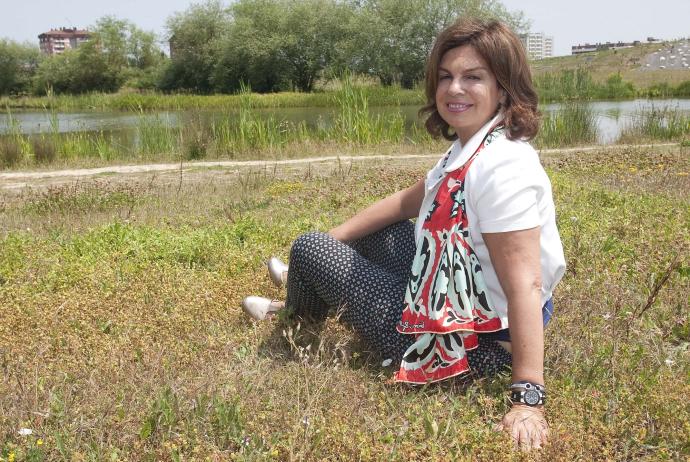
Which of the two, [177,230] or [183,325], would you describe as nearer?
[183,325]

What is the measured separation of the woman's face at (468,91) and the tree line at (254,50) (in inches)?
1294

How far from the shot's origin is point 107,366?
8.49ft

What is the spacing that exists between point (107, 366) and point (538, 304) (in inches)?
63.0

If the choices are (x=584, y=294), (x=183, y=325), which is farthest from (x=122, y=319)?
(x=584, y=294)

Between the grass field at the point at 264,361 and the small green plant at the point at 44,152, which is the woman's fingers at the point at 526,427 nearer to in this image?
the grass field at the point at 264,361

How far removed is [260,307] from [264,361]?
0.40 meters

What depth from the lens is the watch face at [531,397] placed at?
6.84 feet

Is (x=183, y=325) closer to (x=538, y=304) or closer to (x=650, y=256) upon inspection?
(x=538, y=304)

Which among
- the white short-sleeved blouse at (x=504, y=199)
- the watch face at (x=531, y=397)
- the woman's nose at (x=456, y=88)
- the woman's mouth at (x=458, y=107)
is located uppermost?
the woman's nose at (x=456, y=88)

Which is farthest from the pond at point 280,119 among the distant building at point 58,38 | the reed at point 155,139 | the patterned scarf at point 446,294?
the distant building at point 58,38

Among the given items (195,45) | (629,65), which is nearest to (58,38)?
(195,45)

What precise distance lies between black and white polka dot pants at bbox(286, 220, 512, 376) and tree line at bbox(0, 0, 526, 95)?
108 ft

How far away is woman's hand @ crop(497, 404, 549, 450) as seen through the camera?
79.3 inches

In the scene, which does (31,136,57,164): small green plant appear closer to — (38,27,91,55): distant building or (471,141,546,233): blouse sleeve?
(471,141,546,233): blouse sleeve
